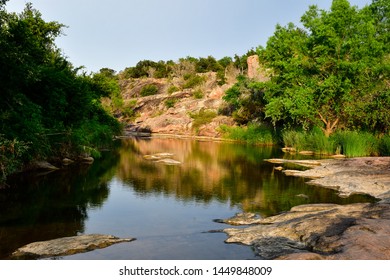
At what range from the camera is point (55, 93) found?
22.8 metres

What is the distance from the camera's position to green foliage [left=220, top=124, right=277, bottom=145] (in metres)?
47.5

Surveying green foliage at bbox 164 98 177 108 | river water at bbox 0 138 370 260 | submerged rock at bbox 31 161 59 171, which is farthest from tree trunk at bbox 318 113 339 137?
green foliage at bbox 164 98 177 108

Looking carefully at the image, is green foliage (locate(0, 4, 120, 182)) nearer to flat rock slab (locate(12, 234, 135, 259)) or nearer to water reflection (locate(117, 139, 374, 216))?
water reflection (locate(117, 139, 374, 216))

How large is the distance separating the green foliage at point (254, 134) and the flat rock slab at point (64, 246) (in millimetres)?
38513

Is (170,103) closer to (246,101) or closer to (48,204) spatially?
(246,101)

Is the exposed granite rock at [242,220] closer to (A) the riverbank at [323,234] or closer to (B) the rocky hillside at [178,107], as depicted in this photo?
(A) the riverbank at [323,234]

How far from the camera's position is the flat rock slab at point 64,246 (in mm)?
9195

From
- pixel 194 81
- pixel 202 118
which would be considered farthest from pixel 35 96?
pixel 194 81

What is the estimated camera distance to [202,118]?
63.0m

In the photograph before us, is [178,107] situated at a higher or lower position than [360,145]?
higher

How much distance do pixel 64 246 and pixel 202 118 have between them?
2122 inches

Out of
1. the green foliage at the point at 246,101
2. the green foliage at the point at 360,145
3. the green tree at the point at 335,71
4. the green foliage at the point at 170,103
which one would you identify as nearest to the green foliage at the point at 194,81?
the green foliage at the point at 170,103

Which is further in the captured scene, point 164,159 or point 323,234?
point 164,159

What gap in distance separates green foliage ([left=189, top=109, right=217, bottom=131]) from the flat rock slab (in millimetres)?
51802
